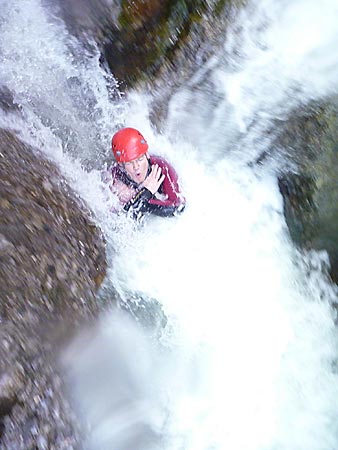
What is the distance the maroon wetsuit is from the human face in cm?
7

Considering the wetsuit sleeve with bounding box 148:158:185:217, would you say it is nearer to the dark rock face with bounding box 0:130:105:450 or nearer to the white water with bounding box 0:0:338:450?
the white water with bounding box 0:0:338:450

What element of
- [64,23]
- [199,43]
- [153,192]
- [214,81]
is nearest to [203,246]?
[153,192]

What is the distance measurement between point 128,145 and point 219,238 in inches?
57.7

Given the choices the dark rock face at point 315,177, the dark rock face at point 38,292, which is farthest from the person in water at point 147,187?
the dark rock face at point 315,177

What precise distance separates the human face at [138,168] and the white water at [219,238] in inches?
15.1

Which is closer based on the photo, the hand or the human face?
the human face

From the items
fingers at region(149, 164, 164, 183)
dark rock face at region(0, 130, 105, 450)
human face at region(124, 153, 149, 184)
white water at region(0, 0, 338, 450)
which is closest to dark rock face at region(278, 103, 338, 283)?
white water at region(0, 0, 338, 450)

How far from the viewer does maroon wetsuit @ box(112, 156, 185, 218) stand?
5098 millimetres

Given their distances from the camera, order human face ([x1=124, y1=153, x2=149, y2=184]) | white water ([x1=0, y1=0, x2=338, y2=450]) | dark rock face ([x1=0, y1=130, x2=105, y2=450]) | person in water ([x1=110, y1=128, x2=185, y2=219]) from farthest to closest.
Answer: person in water ([x1=110, y1=128, x2=185, y2=219]) < human face ([x1=124, y1=153, x2=149, y2=184]) < white water ([x1=0, y1=0, x2=338, y2=450]) < dark rock face ([x1=0, y1=130, x2=105, y2=450])

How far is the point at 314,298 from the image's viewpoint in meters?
5.22

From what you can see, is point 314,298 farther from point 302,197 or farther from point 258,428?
point 258,428

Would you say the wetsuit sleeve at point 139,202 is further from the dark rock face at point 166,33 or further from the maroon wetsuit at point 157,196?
the dark rock face at point 166,33

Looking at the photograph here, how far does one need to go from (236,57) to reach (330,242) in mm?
2125

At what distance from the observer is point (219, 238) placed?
5527mm
